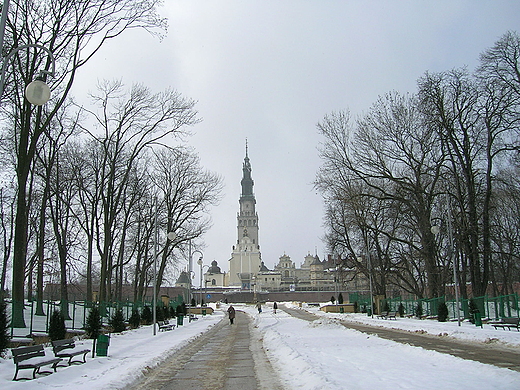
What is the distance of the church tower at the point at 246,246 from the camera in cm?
17638

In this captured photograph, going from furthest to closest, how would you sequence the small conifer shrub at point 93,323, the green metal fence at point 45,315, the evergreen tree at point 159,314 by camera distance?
the evergreen tree at point 159,314 → the small conifer shrub at point 93,323 → the green metal fence at point 45,315

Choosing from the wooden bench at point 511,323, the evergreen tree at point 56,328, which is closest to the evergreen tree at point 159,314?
the evergreen tree at point 56,328

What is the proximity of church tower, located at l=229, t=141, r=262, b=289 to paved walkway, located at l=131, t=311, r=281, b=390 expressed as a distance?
14643 cm

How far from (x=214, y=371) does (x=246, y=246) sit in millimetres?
168907

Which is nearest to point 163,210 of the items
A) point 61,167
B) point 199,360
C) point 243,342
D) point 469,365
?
point 61,167

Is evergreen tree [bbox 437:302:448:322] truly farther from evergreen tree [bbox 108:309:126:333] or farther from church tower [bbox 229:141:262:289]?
church tower [bbox 229:141:262:289]

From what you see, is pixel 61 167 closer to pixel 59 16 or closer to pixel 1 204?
pixel 1 204

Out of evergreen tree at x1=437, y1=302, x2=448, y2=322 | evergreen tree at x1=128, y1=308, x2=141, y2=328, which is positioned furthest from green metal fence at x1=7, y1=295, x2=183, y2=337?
evergreen tree at x1=437, y1=302, x2=448, y2=322

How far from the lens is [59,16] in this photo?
770 inches

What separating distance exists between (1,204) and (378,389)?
38.0 metres

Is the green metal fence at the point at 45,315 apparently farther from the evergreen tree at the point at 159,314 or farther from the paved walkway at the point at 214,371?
the paved walkway at the point at 214,371

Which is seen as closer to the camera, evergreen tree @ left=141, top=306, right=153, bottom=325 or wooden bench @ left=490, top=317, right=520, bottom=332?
wooden bench @ left=490, top=317, right=520, bottom=332

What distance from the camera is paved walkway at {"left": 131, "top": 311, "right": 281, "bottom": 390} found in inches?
440

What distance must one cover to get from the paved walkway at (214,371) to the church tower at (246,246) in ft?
480
